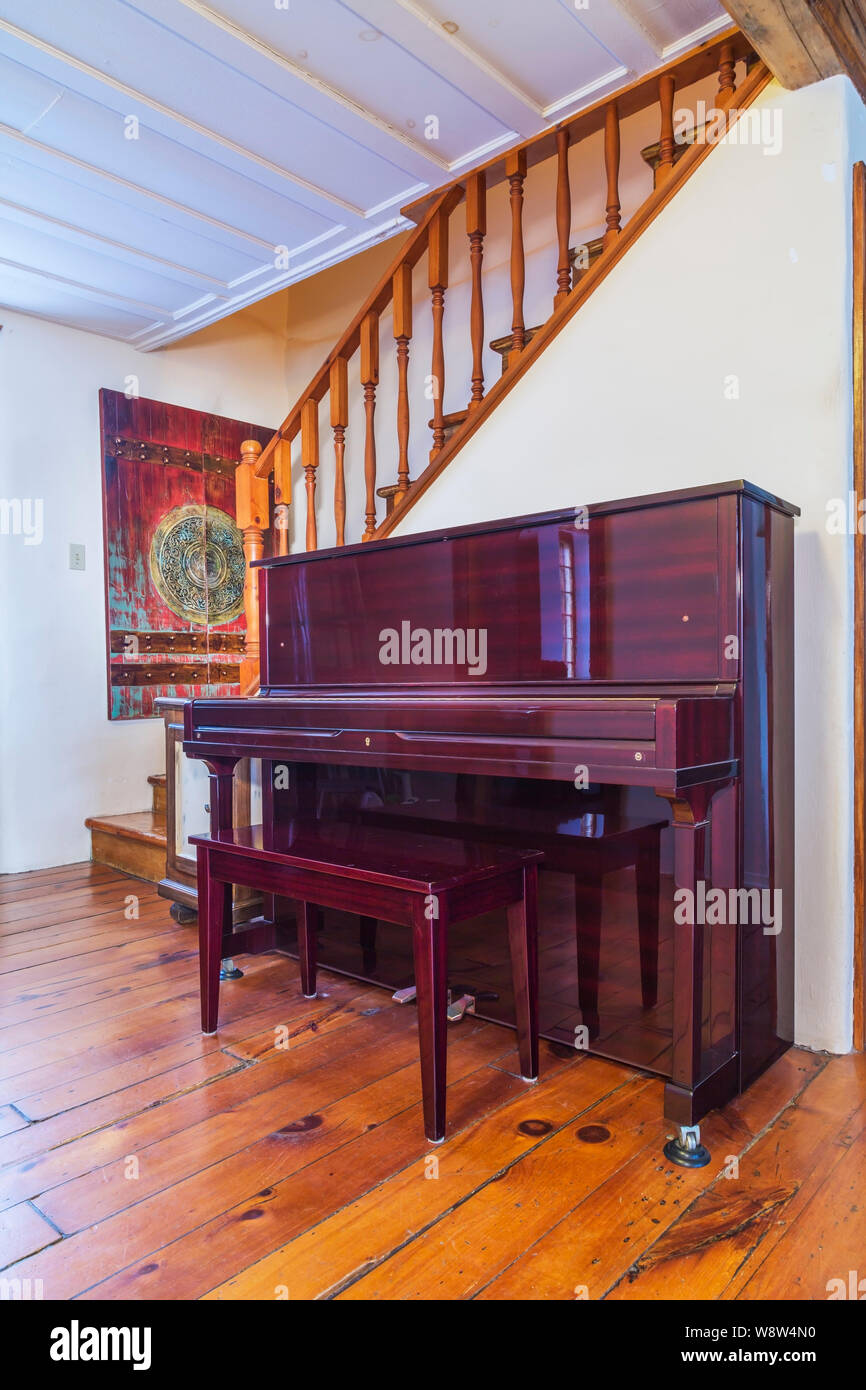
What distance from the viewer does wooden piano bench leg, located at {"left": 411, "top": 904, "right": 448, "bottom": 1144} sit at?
150 centimetres

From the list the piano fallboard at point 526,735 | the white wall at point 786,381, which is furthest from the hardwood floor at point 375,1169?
the piano fallboard at point 526,735

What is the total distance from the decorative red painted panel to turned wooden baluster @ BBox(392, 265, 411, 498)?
5.52 feet

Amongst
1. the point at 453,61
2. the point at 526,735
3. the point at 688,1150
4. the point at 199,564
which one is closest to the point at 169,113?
the point at 453,61

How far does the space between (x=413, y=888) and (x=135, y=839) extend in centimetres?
233

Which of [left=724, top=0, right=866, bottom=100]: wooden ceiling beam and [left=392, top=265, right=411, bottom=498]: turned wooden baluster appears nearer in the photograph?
[left=724, top=0, right=866, bottom=100]: wooden ceiling beam

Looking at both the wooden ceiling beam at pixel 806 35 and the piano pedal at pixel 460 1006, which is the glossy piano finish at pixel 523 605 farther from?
Answer: the wooden ceiling beam at pixel 806 35

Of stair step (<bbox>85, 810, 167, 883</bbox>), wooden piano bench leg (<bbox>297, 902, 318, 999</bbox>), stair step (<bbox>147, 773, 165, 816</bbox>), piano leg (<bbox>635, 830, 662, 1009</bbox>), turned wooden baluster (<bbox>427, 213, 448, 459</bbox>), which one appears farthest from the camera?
stair step (<bbox>147, 773, 165, 816</bbox>)

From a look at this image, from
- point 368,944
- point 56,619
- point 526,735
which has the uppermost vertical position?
point 56,619

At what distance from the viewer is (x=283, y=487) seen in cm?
319

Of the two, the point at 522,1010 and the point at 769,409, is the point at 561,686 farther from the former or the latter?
the point at 769,409

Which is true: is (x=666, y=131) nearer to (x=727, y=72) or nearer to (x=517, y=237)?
(x=727, y=72)

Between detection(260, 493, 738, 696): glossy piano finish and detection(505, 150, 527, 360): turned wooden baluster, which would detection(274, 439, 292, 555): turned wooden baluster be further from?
detection(505, 150, 527, 360): turned wooden baluster

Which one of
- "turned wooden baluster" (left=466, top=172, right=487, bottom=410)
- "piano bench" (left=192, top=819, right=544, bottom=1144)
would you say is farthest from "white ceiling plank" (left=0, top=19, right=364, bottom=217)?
"piano bench" (left=192, top=819, right=544, bottom=1144)

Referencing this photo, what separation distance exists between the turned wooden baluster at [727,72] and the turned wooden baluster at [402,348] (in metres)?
1.11
